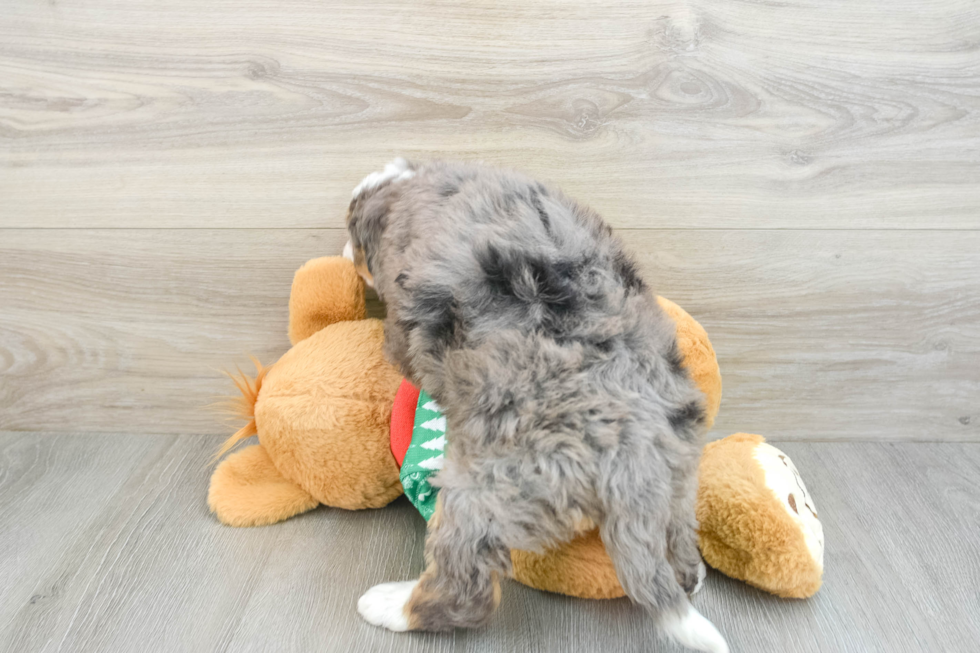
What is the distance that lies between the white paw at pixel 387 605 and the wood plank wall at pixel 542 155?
444 mm

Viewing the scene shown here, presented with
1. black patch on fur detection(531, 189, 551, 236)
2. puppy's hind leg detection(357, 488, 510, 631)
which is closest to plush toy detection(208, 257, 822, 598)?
puppy's hind leg detection(357, 488, 510, 631)

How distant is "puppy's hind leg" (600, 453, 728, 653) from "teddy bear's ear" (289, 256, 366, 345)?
47 cm

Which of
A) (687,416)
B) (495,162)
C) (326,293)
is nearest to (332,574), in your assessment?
(326,293)

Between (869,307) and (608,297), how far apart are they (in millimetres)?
577

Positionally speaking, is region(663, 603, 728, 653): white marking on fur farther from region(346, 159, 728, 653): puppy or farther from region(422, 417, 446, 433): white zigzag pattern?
region(422, 417, 446, 433): white zigzag pattern

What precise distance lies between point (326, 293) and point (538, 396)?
1.33 feet

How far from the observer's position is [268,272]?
0.98 m

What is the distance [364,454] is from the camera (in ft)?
A: 2.74

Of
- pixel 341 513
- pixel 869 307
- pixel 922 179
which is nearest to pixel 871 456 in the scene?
pixel 869 307

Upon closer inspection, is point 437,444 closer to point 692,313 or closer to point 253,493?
point 253,493

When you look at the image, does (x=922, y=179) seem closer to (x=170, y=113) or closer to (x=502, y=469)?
(x=502, y=469)

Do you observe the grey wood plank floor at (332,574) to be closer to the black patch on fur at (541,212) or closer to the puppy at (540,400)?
the puppy at (540,400)

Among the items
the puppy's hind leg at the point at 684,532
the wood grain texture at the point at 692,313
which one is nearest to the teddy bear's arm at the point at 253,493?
the wood grain texture at the point at 692,313

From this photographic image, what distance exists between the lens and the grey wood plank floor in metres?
0.72
